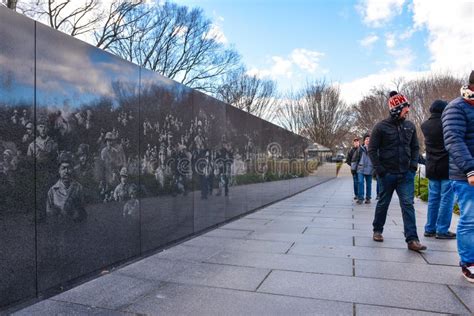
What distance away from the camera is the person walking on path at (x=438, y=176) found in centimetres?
573

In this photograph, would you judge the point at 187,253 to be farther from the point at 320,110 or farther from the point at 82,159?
the point at 320,110

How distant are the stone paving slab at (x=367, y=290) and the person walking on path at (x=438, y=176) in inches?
92.1

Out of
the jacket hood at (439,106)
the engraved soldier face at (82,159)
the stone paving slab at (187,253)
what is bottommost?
the stone paving slab at (187,253)

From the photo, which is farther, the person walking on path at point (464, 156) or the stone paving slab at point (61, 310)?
the person walking on path at point (464, 156)

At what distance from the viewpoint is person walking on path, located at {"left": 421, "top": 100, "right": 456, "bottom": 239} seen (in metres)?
5.73

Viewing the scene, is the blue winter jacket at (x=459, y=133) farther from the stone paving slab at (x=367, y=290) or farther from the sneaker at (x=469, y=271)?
the stone paving slab at (x=367, y=290)

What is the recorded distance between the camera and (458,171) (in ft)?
13.1

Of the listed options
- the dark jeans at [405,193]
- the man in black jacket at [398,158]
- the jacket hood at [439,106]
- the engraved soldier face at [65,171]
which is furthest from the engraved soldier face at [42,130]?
the jacket hood at [439,106]

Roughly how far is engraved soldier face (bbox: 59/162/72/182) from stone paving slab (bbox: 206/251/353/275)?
72.9 inches

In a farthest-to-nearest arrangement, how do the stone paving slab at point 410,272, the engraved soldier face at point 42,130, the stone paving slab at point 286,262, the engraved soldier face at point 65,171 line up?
the stone paving slab at point 286,262 < the stone paving slab at point 410,272 < the engraved soldier face at point 65,171 < the engraved soldier face at point 42,130

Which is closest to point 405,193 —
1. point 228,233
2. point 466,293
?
point 466,293

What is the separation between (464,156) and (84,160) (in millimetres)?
3583

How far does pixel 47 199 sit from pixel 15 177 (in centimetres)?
39

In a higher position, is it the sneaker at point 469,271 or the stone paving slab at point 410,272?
the sneaker at point 469,271
